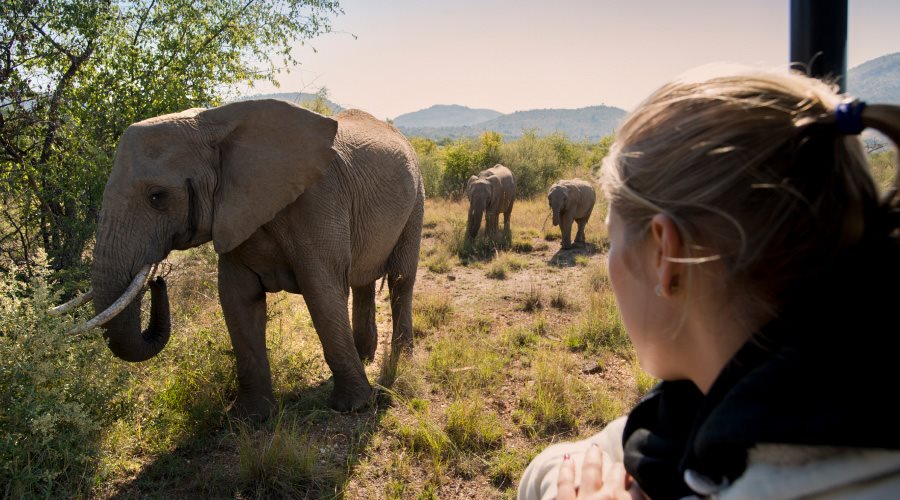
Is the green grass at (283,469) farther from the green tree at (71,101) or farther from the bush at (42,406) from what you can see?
the green tree at (71,101)

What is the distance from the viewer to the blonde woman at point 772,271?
31.5 inches

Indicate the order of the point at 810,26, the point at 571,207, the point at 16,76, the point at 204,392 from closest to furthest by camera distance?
the point at 810,26, the point at 204,392, the point at 16,76, the point at 571,207

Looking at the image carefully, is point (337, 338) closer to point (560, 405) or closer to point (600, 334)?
point (560, 405)

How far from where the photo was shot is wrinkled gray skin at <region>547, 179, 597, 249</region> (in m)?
13.2

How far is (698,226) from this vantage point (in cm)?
97

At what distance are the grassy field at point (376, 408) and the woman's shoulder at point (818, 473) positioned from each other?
3.38 meters

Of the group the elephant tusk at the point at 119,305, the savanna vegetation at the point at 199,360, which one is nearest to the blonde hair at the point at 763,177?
the savanna vegetation at the point at 199,360

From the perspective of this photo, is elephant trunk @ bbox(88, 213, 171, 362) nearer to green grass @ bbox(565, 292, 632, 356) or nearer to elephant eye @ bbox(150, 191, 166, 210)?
elephant eye @ bbox(150, 191, 166, 210)

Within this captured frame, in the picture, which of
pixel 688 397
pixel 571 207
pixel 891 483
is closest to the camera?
pixel 891 483

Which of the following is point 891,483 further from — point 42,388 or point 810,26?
point 42,388

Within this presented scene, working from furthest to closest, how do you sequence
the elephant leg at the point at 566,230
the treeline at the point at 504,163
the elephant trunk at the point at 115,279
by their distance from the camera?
the treeline at the point at 504,163 < the elephant leg at the point at 566,230 < the elephant trunk at the point at 115,279

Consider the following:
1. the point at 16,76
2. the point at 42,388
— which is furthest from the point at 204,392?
the point at 16,76

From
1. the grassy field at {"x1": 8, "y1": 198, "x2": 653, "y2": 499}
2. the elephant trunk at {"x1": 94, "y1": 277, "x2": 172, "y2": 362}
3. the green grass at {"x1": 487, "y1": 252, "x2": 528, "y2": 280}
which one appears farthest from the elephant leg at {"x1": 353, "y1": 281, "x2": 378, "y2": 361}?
the green grass at {"x1": 487, "y1": 252, "x2": 528, "y2": 280}

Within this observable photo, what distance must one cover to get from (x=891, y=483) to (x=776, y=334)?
0.24 metres
